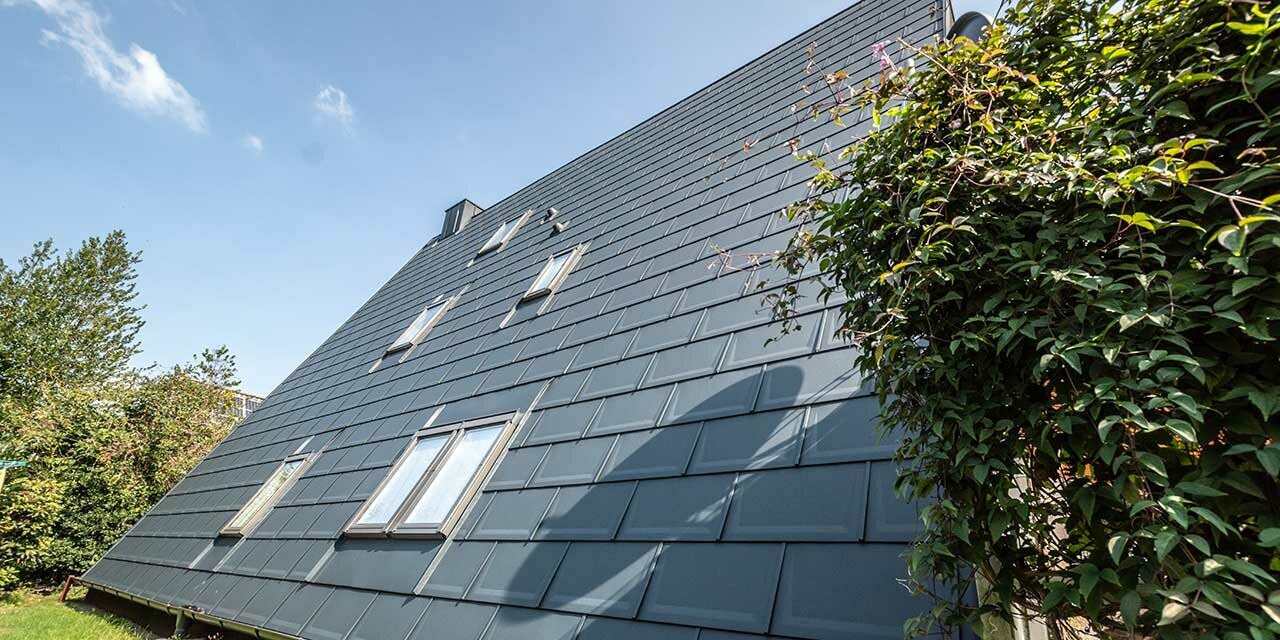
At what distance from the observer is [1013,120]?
131 cm

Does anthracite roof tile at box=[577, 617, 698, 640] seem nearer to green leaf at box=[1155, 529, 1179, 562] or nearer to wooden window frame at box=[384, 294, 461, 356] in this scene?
green leaf at box=[1155, 529, 1179, 562]

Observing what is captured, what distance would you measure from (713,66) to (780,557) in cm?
673

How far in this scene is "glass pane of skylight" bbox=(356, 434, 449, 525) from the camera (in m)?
3.50

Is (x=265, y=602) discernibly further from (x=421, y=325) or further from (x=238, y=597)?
(x=421, y=325)

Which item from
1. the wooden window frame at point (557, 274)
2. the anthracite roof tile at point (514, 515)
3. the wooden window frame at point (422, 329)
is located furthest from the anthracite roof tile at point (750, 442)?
the wooden window frame at point (422, 329)

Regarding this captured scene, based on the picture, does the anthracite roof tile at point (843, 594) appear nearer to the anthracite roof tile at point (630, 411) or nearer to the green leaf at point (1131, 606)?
the green leaf at point (1131, 606)

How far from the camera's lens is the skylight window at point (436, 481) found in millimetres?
3107

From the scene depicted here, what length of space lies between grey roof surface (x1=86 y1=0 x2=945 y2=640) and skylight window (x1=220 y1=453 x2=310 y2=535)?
168 mm

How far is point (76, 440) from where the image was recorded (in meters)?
11.0

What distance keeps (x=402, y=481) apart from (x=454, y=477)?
0.65m

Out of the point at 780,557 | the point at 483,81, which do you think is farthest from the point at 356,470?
the point at 483,81

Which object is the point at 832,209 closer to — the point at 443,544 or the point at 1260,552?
the point at 1260,552

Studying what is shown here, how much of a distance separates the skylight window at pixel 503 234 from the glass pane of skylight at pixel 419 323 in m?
1.27

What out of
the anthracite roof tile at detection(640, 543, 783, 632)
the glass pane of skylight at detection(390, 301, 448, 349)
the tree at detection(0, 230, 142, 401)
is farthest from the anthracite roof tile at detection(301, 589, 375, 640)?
the tree at detection(0, 230, 142, 401)
